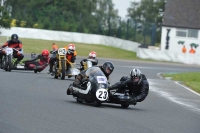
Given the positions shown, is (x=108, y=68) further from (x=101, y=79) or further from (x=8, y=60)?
(x=8, y=60)

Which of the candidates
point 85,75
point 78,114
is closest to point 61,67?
point 85,75

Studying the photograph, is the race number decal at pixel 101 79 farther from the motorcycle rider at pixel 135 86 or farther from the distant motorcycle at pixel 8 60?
the distant motorcycle at pixel 8 60

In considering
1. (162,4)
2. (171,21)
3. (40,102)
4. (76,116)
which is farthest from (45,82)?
(162,4)

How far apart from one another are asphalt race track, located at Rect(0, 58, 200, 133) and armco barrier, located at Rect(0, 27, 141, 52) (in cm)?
4567

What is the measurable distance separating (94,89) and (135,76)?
45.9 inches

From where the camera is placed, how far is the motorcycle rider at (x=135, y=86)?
54.3ft

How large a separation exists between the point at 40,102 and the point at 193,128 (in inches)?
150

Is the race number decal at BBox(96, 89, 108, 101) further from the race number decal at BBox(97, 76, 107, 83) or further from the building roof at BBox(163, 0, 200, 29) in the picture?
the building roof at BBox(163, 0, 200, 29)

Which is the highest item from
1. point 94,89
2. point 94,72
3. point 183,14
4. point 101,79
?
point 183,14

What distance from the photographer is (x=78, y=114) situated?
1394cm

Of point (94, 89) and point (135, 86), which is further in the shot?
point (135, 86)

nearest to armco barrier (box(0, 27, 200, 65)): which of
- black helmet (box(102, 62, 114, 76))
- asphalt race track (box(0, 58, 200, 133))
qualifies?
asphalt race track (box(0, 58, 200, 133))

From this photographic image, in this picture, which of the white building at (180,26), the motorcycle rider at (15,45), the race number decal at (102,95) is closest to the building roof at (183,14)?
the white building at (180,26)

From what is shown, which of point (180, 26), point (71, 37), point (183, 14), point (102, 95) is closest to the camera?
point (102, 95)
